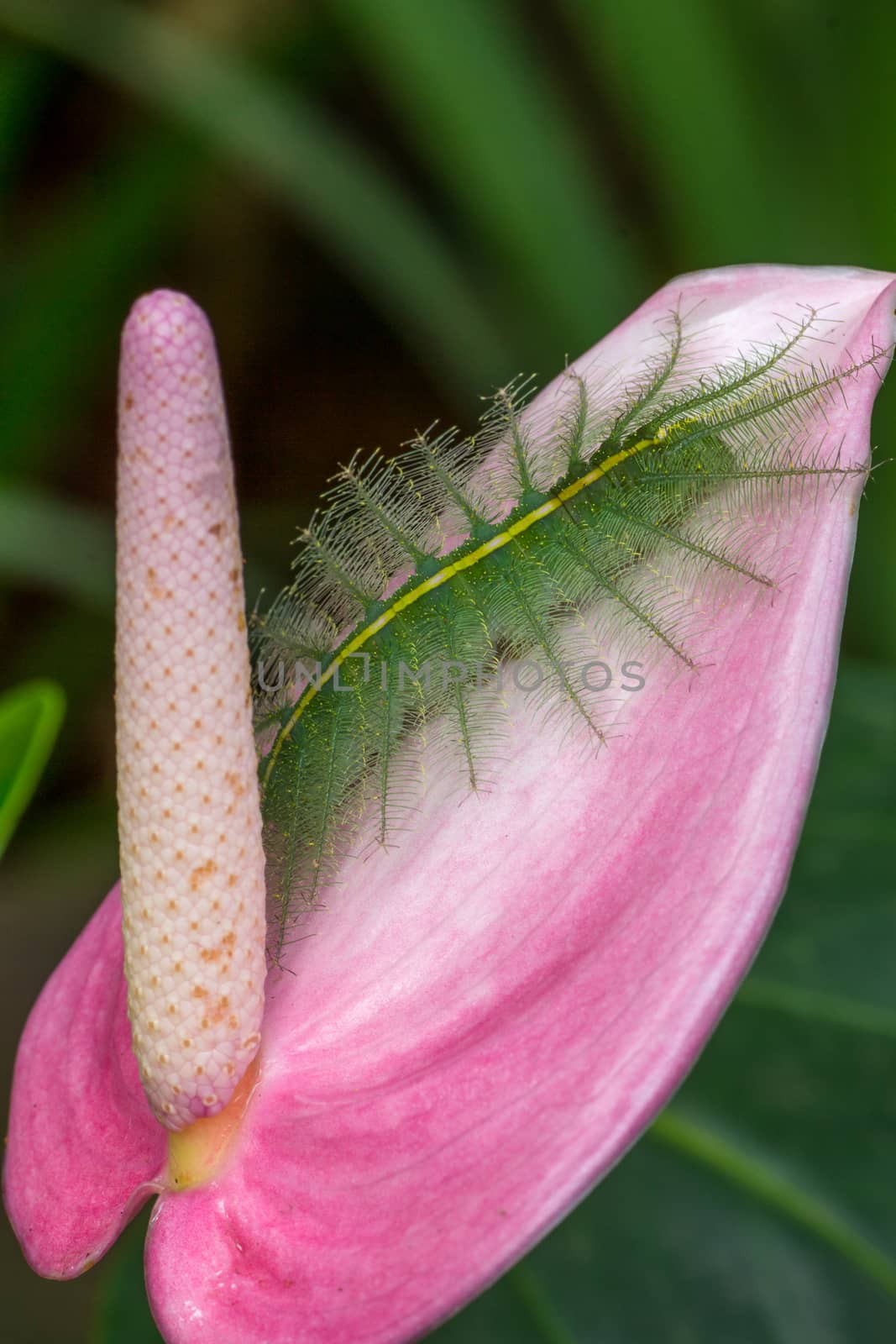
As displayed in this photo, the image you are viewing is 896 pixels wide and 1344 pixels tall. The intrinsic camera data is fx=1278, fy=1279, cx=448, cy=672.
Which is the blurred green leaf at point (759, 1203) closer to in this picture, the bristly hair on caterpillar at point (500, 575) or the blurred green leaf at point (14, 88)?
the bristly hair on caterpillar at point (500, 575)

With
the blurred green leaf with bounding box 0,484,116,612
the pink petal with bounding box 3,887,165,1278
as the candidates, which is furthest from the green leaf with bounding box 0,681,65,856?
the blurred green leaf with bounding box 0,484,116,612

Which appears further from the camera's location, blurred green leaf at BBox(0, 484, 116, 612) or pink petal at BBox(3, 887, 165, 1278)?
blurred green leaf at BBox(0, 484, 116, 612)

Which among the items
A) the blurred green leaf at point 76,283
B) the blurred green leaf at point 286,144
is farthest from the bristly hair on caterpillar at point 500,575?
the blurred green leaf at point 76,283

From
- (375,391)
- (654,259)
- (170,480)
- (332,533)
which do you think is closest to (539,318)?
(654,259)

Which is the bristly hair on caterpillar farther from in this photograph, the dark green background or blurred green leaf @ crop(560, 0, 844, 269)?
blurred green leaf @ crop(560, 0, 844, 269)

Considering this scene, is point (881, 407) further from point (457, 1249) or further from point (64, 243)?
point (457, 1249)
